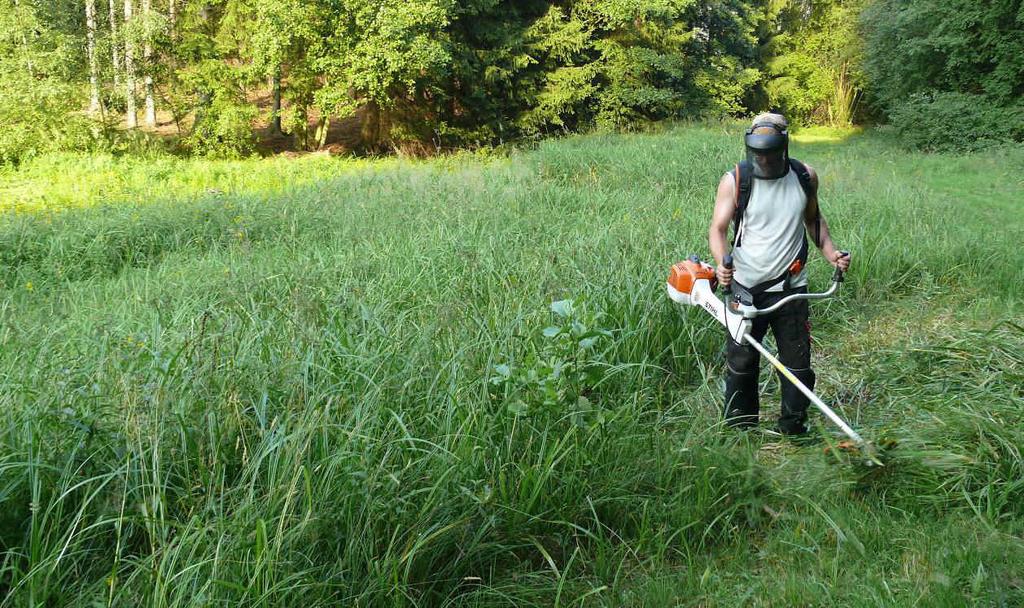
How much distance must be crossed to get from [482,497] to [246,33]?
656 inches

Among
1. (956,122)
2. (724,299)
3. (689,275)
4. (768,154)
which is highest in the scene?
(956,122)

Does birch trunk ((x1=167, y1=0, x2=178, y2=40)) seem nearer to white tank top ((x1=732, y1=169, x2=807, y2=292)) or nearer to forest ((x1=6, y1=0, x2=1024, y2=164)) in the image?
forest ((x1=6, y1=0, x2=1024, y2=164))

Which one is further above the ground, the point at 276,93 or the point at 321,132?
the point at 276,93

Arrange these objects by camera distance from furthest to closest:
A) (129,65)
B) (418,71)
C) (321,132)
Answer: (321,132), (418,71), (129,65)

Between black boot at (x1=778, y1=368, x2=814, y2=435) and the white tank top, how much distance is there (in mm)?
474

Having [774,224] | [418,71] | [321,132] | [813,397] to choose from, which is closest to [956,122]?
[418,71]

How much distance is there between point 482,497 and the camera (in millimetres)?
2605

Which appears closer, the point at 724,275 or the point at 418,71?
the point at 724,275

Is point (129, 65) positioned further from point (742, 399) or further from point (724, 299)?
point (742, 399)

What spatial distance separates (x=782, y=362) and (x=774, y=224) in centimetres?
72

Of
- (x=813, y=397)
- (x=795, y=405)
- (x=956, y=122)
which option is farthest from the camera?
(x=956, y=122)

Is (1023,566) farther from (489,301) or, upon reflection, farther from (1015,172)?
(1015,172)

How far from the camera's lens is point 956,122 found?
18484 mm

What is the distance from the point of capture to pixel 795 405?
12.5 feet
